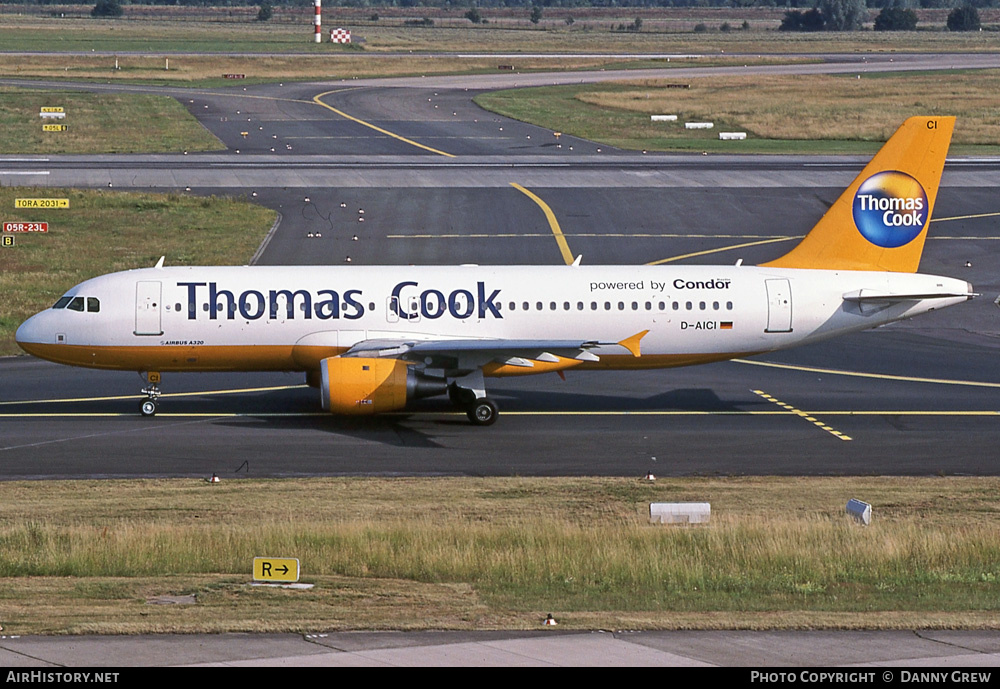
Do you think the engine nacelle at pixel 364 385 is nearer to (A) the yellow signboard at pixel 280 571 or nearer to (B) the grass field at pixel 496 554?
(B) the grass field at pixel 496 554

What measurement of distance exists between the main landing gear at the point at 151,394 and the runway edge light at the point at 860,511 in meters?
20.8

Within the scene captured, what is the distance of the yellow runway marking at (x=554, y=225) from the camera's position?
2408 inches

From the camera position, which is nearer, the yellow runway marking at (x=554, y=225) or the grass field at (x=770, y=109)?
the yellow runway marking at (x=554, y=225)

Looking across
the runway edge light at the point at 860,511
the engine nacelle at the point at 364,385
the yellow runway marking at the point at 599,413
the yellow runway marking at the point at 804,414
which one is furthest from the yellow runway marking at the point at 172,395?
the runway edge light at the point at 860,511

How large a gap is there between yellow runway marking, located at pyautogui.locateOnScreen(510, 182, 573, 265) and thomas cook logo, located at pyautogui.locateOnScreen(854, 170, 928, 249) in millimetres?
21066

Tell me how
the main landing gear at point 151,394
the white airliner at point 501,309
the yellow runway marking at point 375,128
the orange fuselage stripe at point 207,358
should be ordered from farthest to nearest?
the yellow runway marking at point 375,128 → the main landing gear at point 151,394 → the orange fuselage stripe at point 207,358 → the white airliner at point 501,309

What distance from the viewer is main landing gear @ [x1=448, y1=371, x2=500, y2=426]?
38.0 m

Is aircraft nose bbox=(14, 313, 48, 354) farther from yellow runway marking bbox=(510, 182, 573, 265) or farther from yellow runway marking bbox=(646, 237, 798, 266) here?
yellow runway marking bbox=(646, 237, 798, 266)

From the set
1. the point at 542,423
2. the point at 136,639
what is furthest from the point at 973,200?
the point at 136,639

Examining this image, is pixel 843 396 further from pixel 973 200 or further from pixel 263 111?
pixel 263 111

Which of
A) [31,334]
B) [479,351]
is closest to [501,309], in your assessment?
[479,351]

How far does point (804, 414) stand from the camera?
1551 inches

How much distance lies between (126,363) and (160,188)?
41948mm

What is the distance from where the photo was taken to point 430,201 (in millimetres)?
74812
